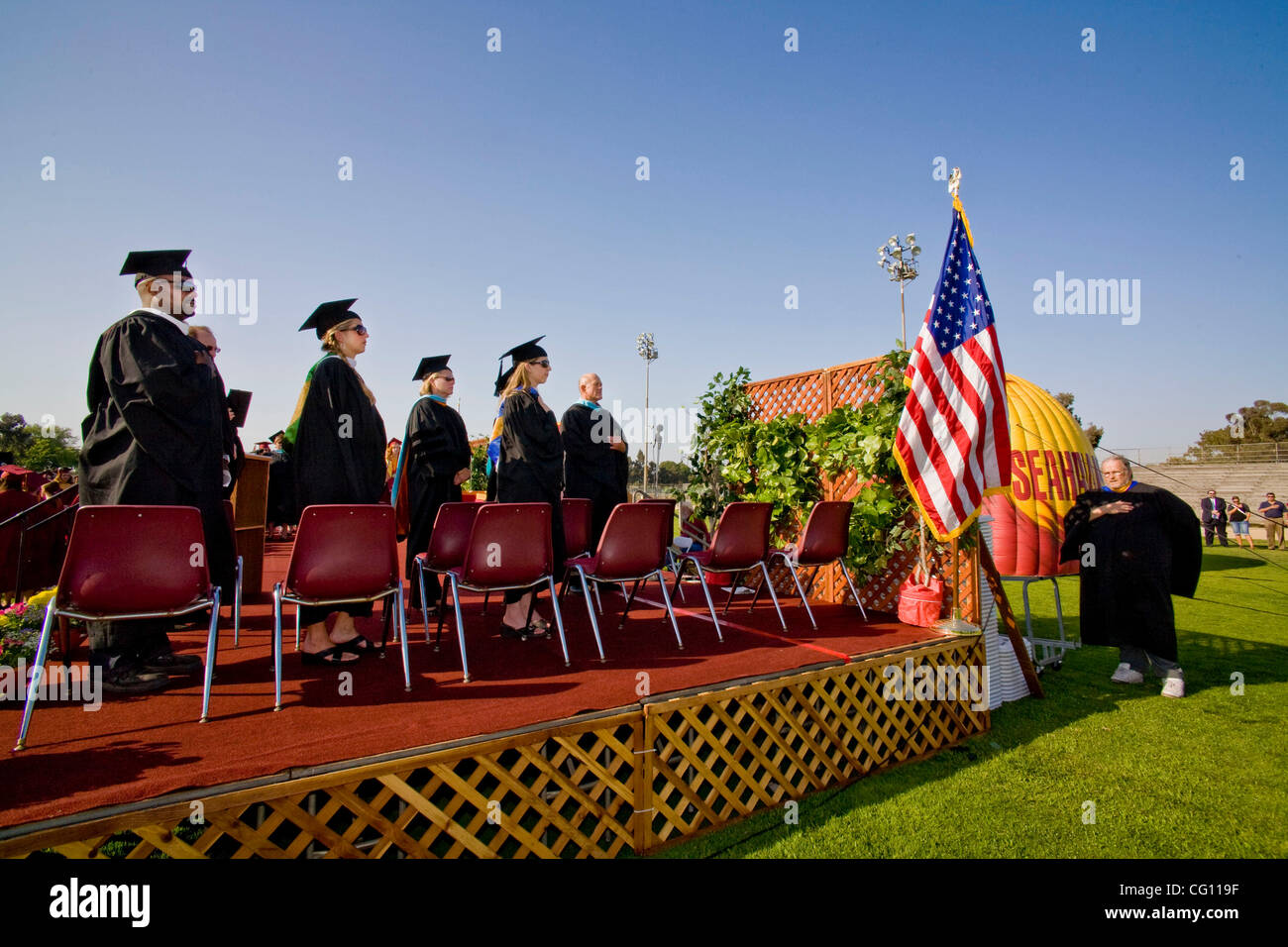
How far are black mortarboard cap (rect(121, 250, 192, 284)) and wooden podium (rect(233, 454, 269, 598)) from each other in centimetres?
269

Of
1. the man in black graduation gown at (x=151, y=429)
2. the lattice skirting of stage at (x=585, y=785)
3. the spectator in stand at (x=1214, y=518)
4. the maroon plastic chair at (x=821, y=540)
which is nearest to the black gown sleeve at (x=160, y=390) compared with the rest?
the man in black graduation gown at (x=151, y=429)

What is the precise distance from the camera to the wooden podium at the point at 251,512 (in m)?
5.82

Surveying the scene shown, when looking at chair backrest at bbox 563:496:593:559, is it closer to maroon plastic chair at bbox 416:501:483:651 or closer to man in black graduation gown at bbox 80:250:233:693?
maroon plastic chair at bbox 416:501:483:651

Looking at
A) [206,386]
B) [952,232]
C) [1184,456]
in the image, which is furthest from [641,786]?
[1184,456]

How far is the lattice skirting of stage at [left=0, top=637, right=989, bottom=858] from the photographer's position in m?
2.07

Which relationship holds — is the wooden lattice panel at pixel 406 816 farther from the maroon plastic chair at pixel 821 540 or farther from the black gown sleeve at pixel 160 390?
the maroon plastic chair at pixel 821 540

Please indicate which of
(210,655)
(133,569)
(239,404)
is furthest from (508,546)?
(239,404)

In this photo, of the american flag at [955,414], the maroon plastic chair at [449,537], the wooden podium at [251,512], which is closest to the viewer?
the maroon plastic chair at [449,537]

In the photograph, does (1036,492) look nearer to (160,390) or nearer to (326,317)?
(326,317)

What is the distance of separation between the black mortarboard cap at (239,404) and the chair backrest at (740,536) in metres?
3.96

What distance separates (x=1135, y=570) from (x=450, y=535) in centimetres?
570
